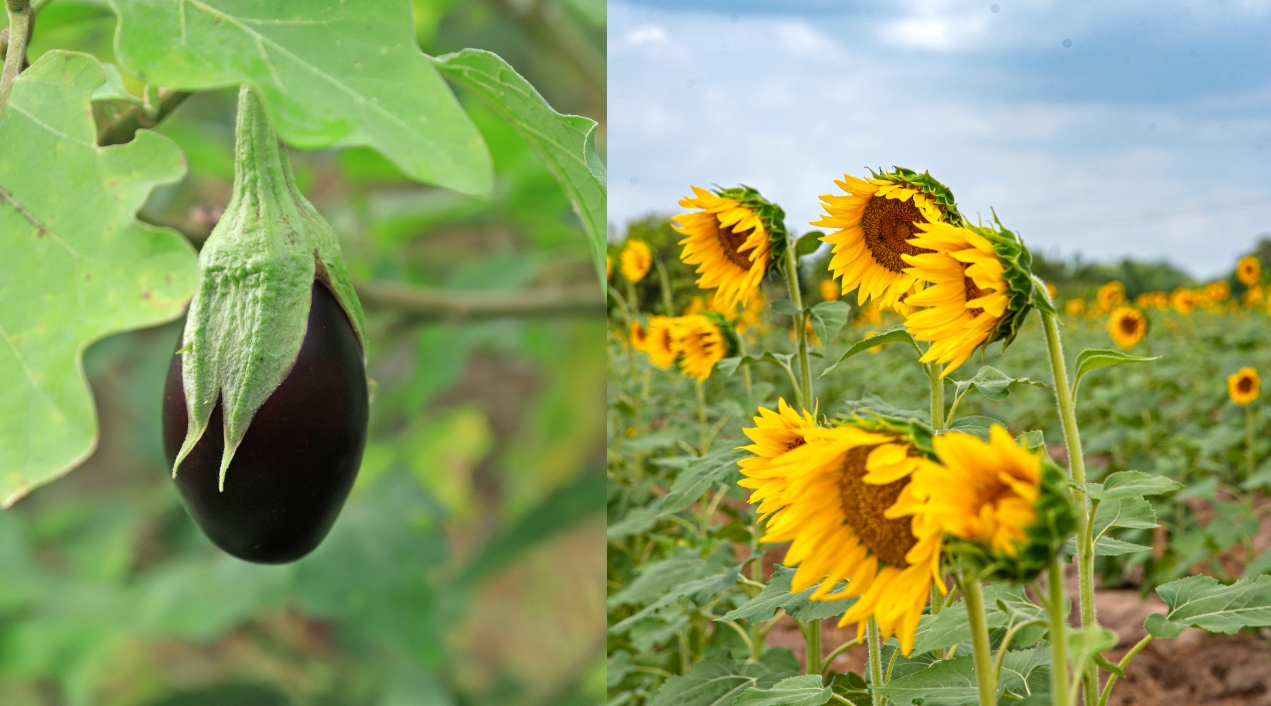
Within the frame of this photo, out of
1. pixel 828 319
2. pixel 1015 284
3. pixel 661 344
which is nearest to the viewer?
pixel 1015 284

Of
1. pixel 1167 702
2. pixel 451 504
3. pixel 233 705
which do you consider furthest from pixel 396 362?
pixel 1167 702

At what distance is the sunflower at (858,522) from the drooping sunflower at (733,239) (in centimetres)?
22

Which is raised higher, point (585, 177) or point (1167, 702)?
point (585, 177)

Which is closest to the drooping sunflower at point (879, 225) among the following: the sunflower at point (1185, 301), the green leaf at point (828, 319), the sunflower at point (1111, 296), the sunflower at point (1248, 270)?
the green leaf at point (828, 319)

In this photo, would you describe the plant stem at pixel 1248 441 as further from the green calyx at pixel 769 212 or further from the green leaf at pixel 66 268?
the green leaf at pixel 66 268

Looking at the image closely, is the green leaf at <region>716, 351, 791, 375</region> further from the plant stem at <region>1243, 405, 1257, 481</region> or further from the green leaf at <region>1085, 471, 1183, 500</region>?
the plant stem at <region>1243, 405, 1257, 481</region>

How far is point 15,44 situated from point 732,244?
0.35 metres

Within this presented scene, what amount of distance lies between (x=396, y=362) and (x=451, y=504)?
294 mm

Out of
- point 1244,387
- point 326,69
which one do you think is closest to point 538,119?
point 326,69

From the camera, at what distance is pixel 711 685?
564mm

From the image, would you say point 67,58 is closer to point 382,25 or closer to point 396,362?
point 382,25

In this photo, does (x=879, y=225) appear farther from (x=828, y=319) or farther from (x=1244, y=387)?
(x=1244, y=387)

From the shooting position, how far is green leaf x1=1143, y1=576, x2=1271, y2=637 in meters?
0.32

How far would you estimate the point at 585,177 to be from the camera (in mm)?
276
